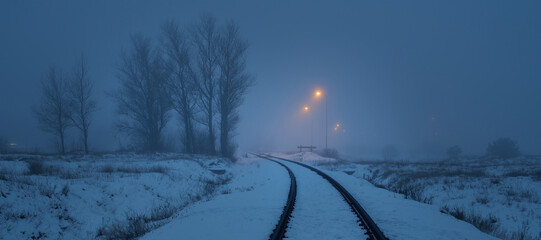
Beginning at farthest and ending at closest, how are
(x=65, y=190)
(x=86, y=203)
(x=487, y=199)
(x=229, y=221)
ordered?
1. (x=487, y=199)
2. (x=86, y=203)
3. (x=65, y=190)
4. (x=229, y=221)

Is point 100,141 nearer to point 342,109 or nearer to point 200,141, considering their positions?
point 200,141

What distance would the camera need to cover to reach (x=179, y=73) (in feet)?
90.5

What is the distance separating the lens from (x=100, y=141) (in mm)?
61219

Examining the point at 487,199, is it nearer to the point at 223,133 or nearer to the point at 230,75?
the point at 223,133

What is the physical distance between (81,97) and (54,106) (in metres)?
3.99

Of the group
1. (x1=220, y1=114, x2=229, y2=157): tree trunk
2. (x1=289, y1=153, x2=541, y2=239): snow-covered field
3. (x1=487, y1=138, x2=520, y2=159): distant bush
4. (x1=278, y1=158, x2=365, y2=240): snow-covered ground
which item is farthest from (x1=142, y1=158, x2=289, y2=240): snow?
(x1=487, y1=138, x2=520, y2=159): distant bush

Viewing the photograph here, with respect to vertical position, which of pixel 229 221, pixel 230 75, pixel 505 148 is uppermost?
pixel 230 75

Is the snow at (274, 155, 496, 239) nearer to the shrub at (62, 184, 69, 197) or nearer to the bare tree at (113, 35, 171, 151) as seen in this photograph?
the shrub at (62, 184, 69, 197)

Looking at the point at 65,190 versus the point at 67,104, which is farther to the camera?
the point at 67,104

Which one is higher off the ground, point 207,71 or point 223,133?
point 207,71

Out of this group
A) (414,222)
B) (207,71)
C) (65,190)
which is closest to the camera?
(414,222)

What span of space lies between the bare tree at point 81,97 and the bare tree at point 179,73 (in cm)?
967

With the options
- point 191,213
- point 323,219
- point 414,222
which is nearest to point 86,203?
point 191,213

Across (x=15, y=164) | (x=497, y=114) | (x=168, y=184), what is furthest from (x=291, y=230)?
(x=497, y=114)
